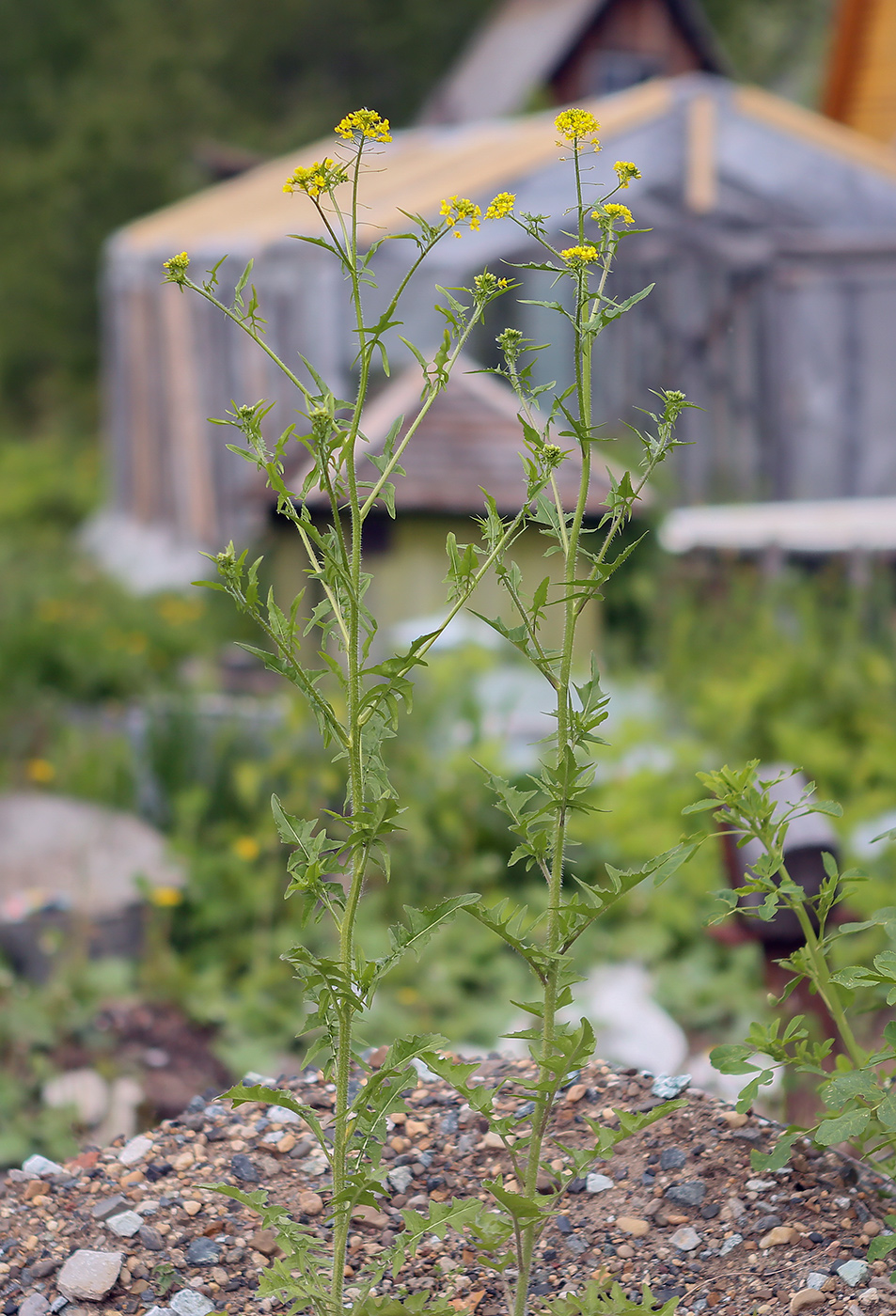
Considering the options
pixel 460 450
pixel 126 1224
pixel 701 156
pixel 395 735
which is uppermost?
pixel 701 156

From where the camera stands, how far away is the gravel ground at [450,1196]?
1457 mm

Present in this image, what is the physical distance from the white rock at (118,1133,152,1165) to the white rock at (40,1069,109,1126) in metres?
1.08

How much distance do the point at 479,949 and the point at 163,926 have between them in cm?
88

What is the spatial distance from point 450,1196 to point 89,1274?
435 mm

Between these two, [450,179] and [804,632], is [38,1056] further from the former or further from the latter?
[450,179]

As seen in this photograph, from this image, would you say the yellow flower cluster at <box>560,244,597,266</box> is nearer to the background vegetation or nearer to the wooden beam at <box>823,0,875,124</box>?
the background vegetation

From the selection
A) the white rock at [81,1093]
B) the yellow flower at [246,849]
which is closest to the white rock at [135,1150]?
the white rock at [81,1093]

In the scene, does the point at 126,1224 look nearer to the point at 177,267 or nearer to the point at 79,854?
the point at 177,267

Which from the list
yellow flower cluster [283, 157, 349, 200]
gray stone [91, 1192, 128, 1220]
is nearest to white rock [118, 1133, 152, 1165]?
gray stone [91, 1192, 128, 1220]

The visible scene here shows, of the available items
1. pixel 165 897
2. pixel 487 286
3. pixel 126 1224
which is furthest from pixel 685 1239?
pixel 165 897

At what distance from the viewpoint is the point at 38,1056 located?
3027 mm

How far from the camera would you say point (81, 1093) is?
9.48ft

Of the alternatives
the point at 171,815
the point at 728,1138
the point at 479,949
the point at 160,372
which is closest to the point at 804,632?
the point at 479,949

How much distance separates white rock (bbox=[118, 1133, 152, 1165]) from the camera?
68.0 inches
